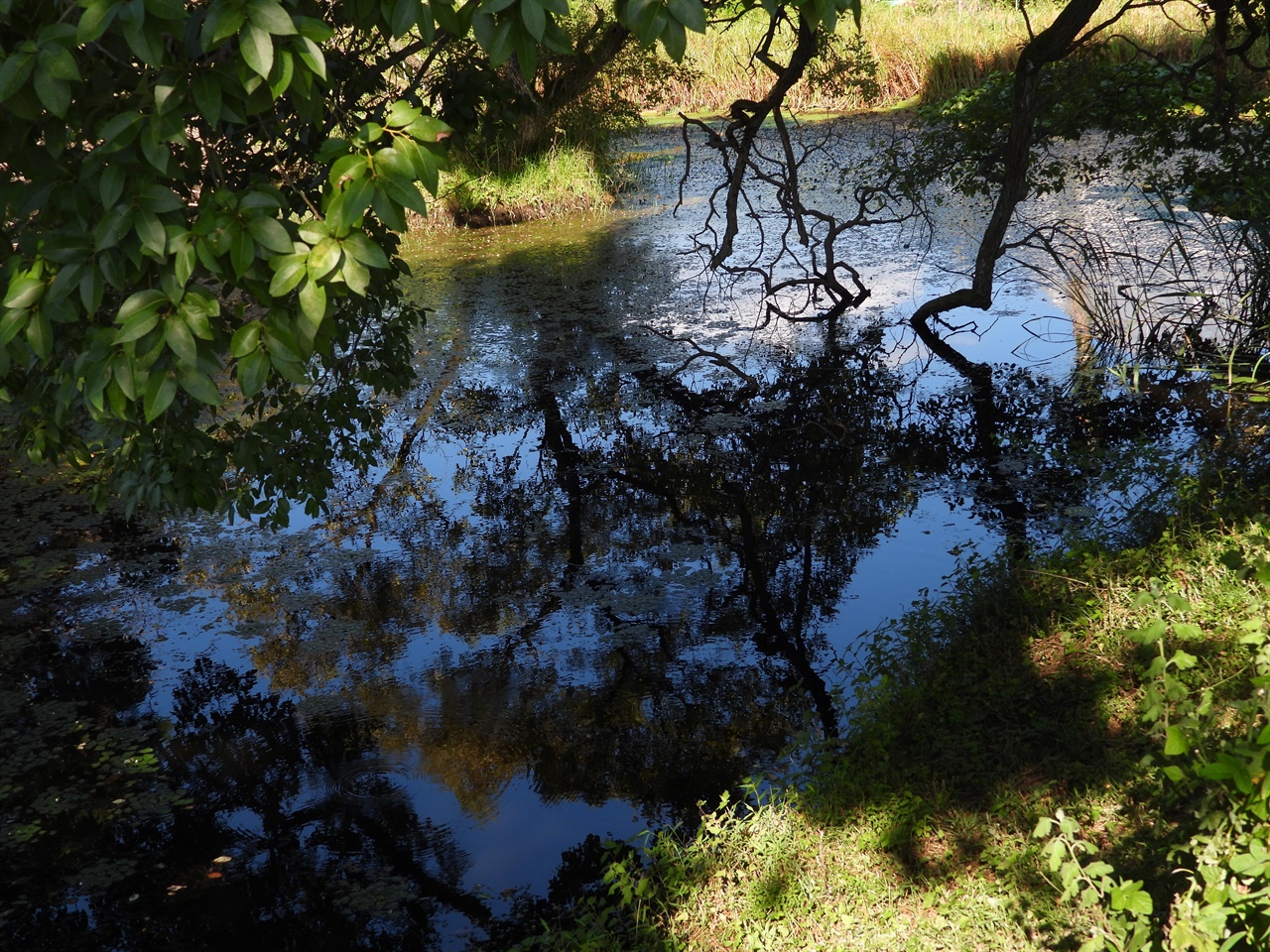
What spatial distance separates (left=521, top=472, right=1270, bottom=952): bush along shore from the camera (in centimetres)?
176

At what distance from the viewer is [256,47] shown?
133 cm

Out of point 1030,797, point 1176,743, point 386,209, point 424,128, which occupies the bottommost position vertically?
point 1030,797

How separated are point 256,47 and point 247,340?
0.40 m

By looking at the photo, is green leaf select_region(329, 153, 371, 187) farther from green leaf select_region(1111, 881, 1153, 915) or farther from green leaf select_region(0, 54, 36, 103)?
green leaf select_region(1111, 881, 1153, 915)

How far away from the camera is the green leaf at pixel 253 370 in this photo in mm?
1469

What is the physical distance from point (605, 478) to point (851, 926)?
3123 mm

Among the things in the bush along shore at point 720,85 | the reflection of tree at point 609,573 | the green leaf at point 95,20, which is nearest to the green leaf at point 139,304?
the green leaf at point 95,20

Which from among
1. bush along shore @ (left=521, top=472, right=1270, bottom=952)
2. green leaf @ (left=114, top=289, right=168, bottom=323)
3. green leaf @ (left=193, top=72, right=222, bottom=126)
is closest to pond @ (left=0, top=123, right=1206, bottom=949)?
bush along shore @ (left=521, top=472, right=1270, bottom=952)

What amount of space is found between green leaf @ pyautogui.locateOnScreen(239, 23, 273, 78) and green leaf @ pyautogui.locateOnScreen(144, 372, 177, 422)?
1.49 ft

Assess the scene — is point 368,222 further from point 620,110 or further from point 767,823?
point 620,110

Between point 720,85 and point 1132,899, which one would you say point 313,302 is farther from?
point 720,85

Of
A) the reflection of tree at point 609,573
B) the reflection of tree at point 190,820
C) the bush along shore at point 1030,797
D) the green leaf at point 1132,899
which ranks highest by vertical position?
the green leaf at point 1132,899

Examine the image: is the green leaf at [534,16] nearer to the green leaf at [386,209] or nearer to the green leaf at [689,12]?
the green leaf at [689,12]

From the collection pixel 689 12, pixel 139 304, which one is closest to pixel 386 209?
pixel 139 304
